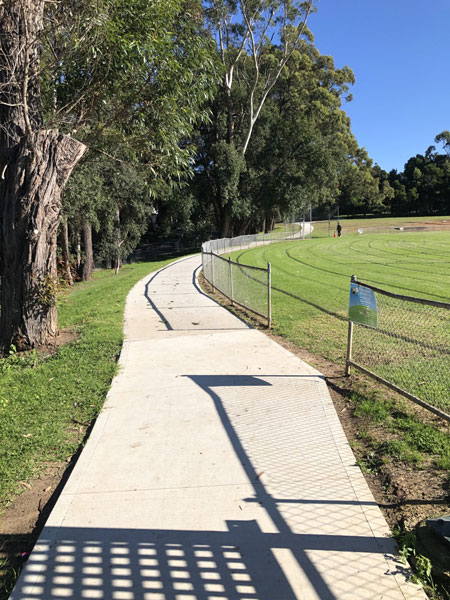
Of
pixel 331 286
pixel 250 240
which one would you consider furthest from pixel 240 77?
pixel 331 286

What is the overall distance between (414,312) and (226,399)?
5669 mm

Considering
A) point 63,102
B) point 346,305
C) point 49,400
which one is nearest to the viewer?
point 49,400

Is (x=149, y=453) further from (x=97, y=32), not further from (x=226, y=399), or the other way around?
(x=97, y=32)

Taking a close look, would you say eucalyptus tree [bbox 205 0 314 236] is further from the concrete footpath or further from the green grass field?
the concrete footpath

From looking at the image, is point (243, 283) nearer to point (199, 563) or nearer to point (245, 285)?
point (245, 285)

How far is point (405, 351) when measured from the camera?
6.65 meters

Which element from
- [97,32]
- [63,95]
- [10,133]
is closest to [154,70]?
[97,32]

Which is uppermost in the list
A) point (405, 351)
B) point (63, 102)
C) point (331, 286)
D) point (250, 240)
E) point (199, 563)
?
point (63, 102)

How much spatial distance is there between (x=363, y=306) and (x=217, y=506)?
3321mm

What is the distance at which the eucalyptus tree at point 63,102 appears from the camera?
22.4ft

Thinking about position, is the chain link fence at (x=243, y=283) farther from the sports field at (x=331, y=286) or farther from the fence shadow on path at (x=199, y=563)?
the fence shadow on path at (x=199, y=563)

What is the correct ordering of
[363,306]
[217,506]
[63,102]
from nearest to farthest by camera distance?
[217,506], [363,306], [63,102]

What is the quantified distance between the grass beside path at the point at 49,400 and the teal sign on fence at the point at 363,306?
3.48 metres

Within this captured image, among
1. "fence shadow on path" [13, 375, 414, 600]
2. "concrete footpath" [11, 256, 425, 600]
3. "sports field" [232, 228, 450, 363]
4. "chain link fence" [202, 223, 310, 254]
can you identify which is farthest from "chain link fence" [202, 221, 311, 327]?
"chain link fence" [202, 223, 310, 254]
